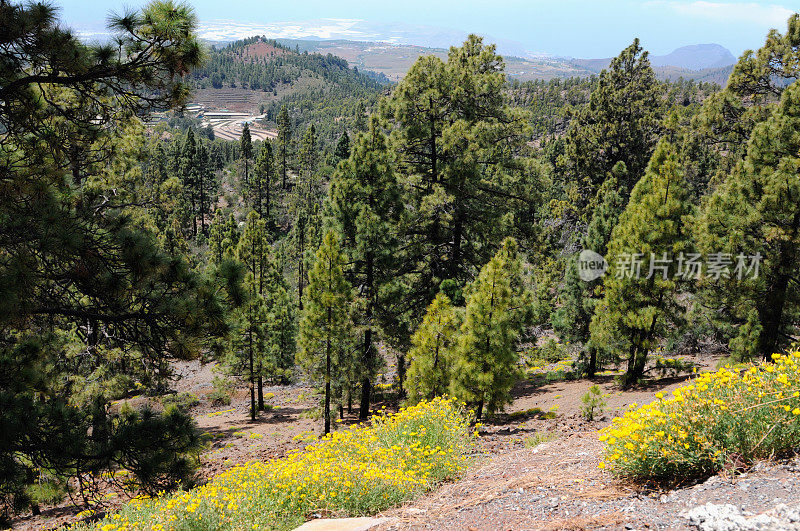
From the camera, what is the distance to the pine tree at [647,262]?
15.5 m

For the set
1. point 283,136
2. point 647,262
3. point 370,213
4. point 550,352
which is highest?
point 283,136

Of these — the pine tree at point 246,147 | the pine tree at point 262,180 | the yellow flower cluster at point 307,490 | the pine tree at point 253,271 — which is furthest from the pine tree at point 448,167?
the pine tree at point 246,147

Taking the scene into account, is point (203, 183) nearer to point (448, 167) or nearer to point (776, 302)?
point (448, 167)

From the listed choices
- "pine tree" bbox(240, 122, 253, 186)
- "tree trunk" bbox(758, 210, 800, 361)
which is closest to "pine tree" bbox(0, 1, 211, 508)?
"tree trunk" bbox(758, 210, 800, 361)

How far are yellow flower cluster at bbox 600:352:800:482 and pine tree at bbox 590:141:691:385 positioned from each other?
11.5m

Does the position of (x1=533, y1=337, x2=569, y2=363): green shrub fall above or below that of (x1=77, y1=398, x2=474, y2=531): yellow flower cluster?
below

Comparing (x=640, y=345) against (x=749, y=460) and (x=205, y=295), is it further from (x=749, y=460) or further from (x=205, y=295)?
(x=205, y=295)

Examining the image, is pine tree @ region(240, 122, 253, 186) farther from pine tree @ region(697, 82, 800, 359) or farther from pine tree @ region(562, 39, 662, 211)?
pine tree @ region(697, 82, 800, 359)

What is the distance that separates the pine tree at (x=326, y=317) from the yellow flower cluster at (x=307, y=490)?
7.92 metres

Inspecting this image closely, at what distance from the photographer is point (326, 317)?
1639 cm

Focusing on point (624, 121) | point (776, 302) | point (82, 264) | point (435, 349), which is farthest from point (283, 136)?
point (82, 264)

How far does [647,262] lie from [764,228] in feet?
10.7

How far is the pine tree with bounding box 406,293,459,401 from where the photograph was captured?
14086mm

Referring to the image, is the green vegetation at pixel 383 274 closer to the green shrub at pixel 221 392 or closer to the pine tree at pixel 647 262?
the pine tree at pixel 647 262
